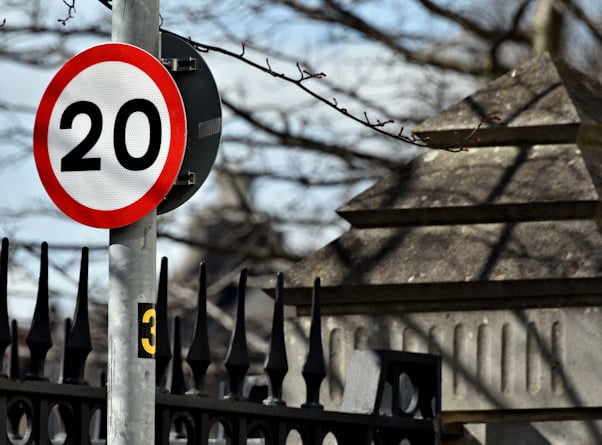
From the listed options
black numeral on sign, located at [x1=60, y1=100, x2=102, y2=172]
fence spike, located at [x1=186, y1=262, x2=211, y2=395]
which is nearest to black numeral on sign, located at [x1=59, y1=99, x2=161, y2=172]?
black numeral on sign, located at [x1=60, y1=100, x2=102, y2=172]

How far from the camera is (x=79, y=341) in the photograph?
398 centimetres

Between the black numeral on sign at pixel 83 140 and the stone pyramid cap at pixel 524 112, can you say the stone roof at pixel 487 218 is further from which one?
the black numeral on sign at pixel 83 140

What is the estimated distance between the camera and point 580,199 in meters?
5.05

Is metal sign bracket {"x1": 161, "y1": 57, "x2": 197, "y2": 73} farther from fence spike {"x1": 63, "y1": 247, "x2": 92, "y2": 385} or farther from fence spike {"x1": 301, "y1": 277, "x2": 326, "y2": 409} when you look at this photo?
fence spike {"x1": 301, "y1": 277, "x2": 326, "y2": 409}

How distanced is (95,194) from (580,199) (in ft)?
7.19

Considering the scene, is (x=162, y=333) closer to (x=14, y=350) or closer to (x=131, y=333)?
(x=131, y=333)

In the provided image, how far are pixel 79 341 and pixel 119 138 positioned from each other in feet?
2.78

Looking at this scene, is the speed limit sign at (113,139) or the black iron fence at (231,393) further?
the black iron fence at (231,393)

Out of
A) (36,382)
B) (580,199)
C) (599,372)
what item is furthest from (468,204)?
(36,382)

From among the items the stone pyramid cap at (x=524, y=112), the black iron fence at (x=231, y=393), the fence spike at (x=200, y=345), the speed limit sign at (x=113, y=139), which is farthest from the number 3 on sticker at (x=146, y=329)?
the stone pyramid cap at (x=524, y=112)

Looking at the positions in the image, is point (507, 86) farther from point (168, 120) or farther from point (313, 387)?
point (168, 120)

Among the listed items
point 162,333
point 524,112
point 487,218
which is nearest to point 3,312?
point 162,333

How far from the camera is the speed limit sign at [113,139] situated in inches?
130

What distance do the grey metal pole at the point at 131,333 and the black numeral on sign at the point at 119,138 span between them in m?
0.13
